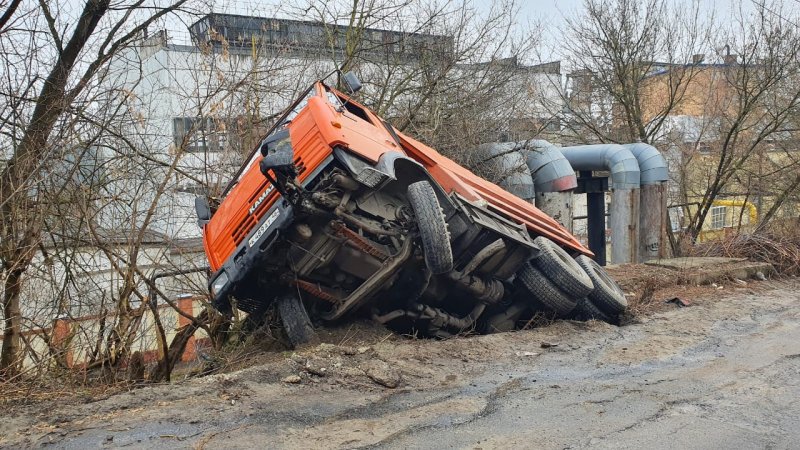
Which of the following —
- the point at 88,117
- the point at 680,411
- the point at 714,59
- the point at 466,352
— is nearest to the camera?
the point at 680,411

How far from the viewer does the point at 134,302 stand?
27.9 ft

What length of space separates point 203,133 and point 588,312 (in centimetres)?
534

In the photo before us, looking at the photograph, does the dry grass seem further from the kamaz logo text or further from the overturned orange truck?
the kamaz logo text

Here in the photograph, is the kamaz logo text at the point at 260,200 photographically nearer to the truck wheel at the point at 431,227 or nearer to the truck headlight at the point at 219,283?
the truck headlight at the point at 219,283

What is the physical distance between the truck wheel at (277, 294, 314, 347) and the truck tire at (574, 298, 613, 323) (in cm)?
297

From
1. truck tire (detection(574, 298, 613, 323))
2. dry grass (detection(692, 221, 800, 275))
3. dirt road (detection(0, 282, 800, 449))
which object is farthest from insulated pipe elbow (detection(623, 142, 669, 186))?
dirt road (detection(0, 282, 800, 449))

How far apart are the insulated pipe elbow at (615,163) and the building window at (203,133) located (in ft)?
28.3

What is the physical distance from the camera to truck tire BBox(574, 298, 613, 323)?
8.07m

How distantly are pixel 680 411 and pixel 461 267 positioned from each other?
267cm

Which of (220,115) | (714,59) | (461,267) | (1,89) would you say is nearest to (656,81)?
(714,59)

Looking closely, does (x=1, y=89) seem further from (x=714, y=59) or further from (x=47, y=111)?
(x=714, y=59)

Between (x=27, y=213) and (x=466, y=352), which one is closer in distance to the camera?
(x=466, y=352)

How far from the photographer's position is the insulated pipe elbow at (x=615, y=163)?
15.7 metres

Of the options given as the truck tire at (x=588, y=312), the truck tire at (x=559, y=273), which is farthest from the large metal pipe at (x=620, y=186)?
the truck tire at (x=559, y=273)
